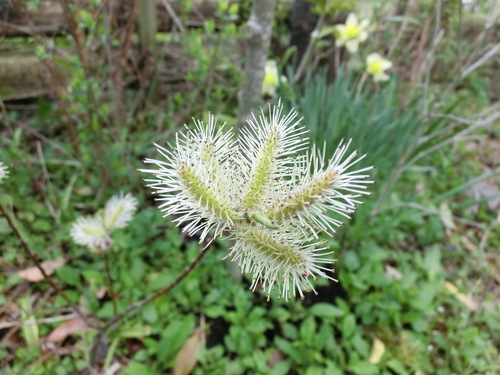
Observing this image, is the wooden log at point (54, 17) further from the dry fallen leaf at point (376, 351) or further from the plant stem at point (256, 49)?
the dry fallen leaf at point (376, 351)

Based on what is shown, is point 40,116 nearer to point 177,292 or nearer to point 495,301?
point 177,292

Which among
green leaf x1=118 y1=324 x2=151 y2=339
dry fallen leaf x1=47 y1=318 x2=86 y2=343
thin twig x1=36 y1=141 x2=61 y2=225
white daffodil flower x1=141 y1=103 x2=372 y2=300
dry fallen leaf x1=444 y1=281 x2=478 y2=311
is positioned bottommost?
dry fallen leaf x1=444 y1=281 x2=478 y2=311

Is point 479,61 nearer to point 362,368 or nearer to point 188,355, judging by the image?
point 362,368

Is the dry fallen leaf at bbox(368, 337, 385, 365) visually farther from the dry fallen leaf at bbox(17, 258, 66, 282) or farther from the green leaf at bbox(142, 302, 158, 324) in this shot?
the dry fallen leaf at bbox(17, 258, 66, 282)

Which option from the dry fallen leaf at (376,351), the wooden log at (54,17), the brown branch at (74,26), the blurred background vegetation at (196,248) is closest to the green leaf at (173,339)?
the blurred background vegetation at (196,248)

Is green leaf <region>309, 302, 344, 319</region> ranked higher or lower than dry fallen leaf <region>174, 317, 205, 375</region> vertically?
higher

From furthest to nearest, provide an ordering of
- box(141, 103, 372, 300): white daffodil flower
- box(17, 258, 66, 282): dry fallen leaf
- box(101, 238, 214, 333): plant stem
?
box(17, 258, 66, 282): dry fallen leaf → box(101, 238, 214, 333): plant stem → box(141, 103, 372, 300): white daffodil flower

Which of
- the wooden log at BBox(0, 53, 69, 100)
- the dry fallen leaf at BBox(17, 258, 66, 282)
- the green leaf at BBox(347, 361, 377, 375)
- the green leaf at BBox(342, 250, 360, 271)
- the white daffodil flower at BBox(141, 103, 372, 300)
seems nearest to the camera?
the white daffodil flower at BBox(141, 103, 372, 300)

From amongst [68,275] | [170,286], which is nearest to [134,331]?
[68,275]

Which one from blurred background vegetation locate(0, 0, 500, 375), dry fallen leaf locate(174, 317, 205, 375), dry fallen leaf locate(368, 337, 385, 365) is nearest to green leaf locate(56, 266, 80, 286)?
blurred background vegetation locate(0, 0, 500, 375)
